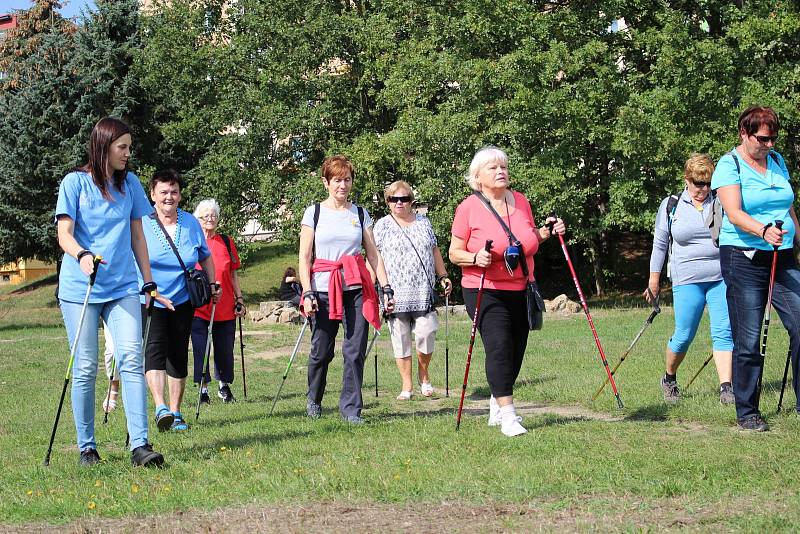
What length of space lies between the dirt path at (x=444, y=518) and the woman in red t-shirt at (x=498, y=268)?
217 centimetres

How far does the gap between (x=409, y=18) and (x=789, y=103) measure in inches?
393

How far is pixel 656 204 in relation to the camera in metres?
23.6

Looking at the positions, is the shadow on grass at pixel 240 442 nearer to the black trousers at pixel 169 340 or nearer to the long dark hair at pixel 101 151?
the black trousers at pixel 169 340

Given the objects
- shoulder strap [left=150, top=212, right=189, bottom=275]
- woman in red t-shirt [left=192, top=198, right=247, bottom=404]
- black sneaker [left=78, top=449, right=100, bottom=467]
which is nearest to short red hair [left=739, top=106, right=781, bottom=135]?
shoulder strap [left=150, top=212, right=189, bottom=275]

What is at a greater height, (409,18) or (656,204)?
(409,18)

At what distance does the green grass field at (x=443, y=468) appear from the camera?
4938 mm

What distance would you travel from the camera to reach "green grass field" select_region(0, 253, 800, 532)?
16.2 ft

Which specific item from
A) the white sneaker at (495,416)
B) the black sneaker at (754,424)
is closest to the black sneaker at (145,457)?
the white sneaker at (495,416)

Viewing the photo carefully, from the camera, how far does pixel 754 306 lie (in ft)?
23.3

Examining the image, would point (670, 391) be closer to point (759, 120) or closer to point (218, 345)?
point (759, 120)

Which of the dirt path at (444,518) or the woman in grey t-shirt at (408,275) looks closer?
the dirt path at (444,518)

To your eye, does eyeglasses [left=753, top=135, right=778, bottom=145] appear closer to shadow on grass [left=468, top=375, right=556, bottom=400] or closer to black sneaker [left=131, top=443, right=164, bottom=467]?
shadow on grass [left=468, top=375, right=556, bottom=400]

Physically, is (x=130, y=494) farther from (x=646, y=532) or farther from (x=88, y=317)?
(x=646, y=532)

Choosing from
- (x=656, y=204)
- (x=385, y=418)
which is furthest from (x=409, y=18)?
(x=385, y=418)
